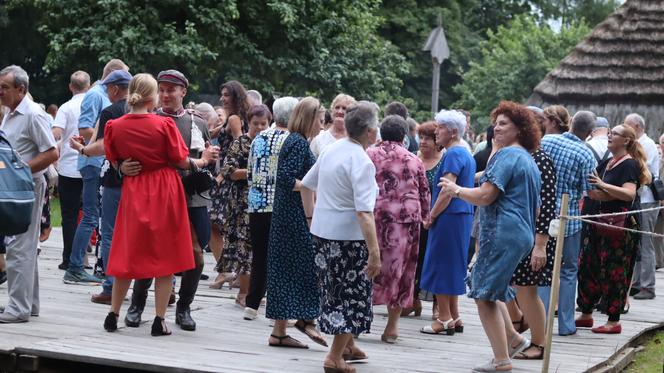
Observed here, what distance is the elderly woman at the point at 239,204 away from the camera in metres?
11.2

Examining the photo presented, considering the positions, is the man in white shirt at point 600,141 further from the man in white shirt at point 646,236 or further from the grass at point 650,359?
the grass at point 650,359

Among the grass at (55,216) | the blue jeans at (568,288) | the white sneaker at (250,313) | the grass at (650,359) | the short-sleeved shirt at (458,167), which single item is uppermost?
the short-sleeved shirt at (458,167)

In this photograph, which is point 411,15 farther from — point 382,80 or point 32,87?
point 32,87

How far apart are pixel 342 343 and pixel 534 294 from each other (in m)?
1.67

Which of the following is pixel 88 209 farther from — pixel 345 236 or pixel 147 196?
pixel 345 236

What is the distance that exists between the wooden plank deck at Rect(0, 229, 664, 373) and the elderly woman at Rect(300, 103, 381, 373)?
1.43ft

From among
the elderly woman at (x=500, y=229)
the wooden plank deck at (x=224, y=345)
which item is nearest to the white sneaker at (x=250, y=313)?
the wooden plank deck at (x=224, y=345)

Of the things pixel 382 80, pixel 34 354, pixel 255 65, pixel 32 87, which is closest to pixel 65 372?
pixel 34 354

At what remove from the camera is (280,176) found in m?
9.12

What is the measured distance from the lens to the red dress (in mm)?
8992

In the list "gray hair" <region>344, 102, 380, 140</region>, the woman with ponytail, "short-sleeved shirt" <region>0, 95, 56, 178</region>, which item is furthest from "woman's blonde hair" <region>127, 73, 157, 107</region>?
the woman with ponytail

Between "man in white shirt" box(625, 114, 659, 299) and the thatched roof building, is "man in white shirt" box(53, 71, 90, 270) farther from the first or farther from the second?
the thatched roof building

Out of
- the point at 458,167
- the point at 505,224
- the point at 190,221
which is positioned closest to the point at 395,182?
the point at 458,167

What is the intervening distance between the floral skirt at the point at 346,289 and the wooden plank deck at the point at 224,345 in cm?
44
